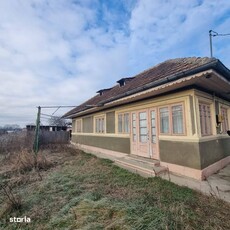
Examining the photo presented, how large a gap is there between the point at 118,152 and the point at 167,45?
23.5 feet

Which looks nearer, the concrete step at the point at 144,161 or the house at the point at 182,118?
the house at the point at 182,118

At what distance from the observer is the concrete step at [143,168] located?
545 cm

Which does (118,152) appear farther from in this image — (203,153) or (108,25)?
(108,25)

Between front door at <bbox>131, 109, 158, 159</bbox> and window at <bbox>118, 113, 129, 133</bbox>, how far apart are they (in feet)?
1.76

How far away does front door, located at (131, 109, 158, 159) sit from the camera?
657cm

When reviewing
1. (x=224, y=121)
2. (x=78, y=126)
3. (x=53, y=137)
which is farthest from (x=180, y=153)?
(x=53, y=137)

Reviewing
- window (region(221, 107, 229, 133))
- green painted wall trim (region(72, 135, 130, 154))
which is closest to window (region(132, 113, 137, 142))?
green painted wall trim (region(72, 135, 130, 154))

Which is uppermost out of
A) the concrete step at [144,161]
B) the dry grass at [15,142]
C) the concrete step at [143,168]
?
the dry grass at [15,142]

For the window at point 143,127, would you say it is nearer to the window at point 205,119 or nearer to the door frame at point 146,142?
the door frame at point 146,142

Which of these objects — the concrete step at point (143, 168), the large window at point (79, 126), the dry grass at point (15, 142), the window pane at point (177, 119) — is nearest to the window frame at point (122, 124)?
the concrete step at point (143, 168)

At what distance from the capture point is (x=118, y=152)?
8891 millimetres

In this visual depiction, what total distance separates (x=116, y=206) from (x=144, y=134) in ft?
14.0

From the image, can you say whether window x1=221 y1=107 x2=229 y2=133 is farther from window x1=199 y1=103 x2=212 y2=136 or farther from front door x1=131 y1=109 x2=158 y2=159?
front door x1=131 y1=109 x2=158 y2=159

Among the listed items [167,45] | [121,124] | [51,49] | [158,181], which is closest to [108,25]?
[51,49]
